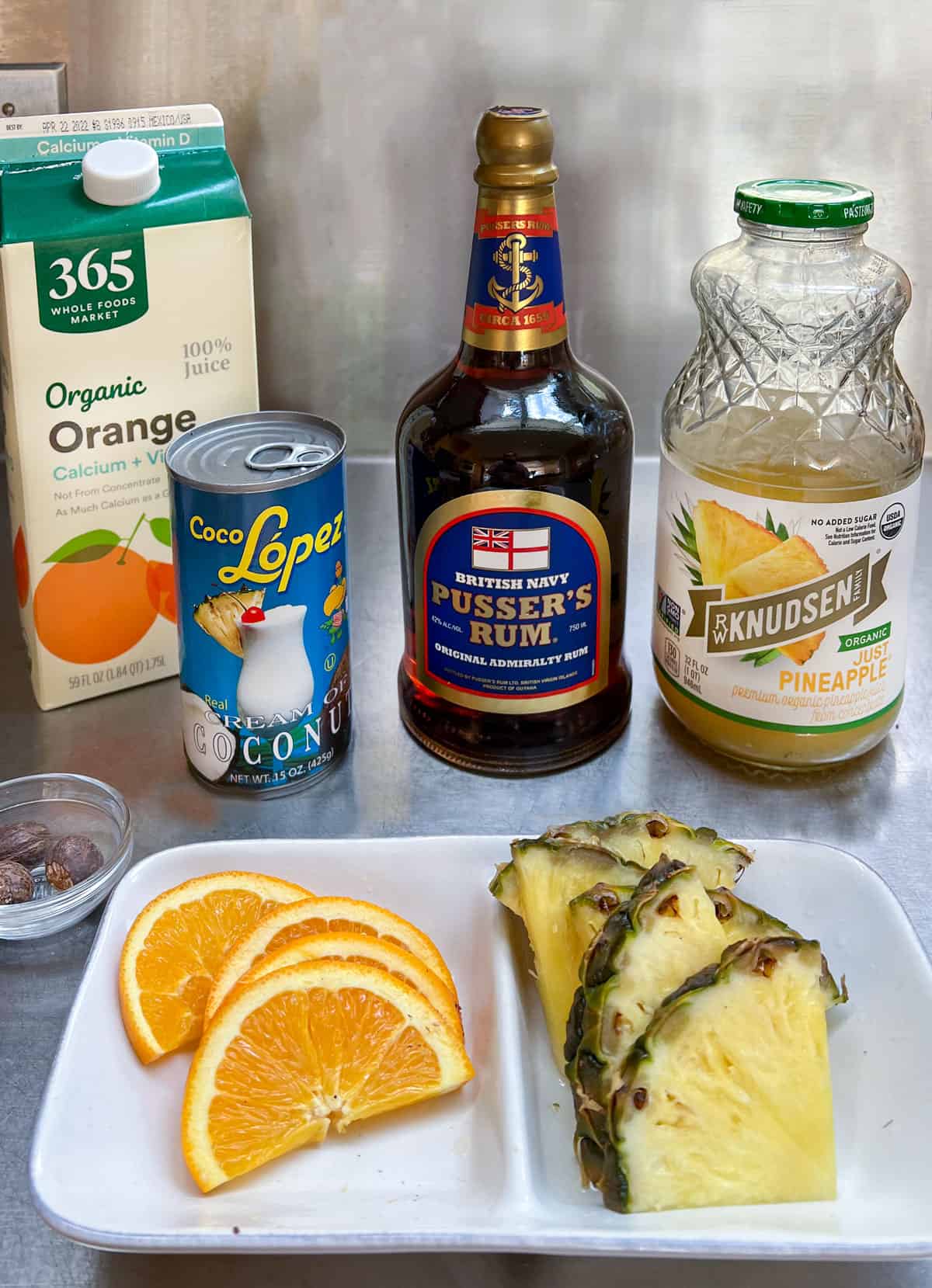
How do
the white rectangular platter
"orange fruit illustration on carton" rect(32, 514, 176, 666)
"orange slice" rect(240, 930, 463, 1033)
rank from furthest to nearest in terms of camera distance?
"orange fruit illustration on carton" rect(32, 514, 176, 666) → "orange slice" rect(240, 930, 463, 1033) → the white rectangular platter

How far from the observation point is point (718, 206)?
4.01 feet

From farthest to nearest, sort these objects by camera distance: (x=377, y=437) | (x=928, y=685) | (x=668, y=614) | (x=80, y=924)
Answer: (x=377, y=437), (x=928, y=685), (x=668, y=614), (x=80, y=924)

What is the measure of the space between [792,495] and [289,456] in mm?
317

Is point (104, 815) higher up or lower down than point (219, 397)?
lower down

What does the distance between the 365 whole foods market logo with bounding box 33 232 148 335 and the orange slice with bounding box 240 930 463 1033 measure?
0.45 meters

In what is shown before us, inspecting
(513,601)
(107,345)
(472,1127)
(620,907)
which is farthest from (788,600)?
(107,345)

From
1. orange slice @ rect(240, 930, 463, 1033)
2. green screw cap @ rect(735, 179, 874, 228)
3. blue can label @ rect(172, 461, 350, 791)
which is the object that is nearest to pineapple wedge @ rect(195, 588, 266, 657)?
blue can label @ rect(172, 461, 350, 791)

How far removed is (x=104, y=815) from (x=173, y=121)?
47cm

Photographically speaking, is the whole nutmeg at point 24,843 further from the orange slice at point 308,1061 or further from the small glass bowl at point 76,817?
the orange slice at point 308,1061

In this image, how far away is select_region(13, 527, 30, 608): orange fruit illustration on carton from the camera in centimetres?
95

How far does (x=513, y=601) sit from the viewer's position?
2.79 feet

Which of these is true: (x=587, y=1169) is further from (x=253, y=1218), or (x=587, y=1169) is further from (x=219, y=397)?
(x=219, y=397)

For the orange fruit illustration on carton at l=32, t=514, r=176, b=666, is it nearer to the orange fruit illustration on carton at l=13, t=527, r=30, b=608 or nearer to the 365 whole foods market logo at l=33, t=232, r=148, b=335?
the orange fruit illustration on carton at l=13, t=527, r=30, b=608

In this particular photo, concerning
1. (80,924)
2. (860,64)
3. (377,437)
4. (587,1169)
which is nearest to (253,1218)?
(587,1169)
